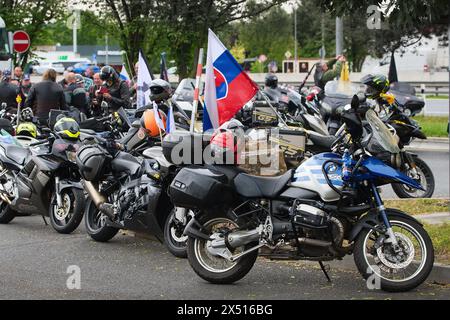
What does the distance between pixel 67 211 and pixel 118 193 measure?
4.05 ft

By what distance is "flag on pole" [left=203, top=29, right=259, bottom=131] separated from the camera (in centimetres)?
1060

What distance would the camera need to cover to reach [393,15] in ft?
31.4

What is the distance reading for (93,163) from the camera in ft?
34.8

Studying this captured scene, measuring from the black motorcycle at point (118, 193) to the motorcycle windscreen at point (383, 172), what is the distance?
8.22 ft

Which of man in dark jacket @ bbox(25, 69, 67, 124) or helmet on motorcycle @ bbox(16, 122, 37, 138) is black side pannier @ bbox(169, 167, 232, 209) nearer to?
helmet on motorcycle @ bbox(16, 122, 37, 138)

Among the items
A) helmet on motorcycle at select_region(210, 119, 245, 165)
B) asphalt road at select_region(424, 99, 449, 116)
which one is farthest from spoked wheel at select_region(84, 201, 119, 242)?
asphalt road at select_region(424, 99, 449, 116)

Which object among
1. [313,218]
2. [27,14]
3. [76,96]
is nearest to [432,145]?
[76,96]

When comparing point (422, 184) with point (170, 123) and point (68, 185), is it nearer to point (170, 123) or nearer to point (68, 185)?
point (170, 123)

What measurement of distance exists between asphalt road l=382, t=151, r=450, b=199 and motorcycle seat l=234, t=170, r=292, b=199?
19.0 feet

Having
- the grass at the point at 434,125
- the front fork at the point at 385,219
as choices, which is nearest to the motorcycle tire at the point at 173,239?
the front fork at the point at 385,219

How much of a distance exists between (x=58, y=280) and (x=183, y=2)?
1432 cm

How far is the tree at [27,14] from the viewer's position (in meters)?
27.7
